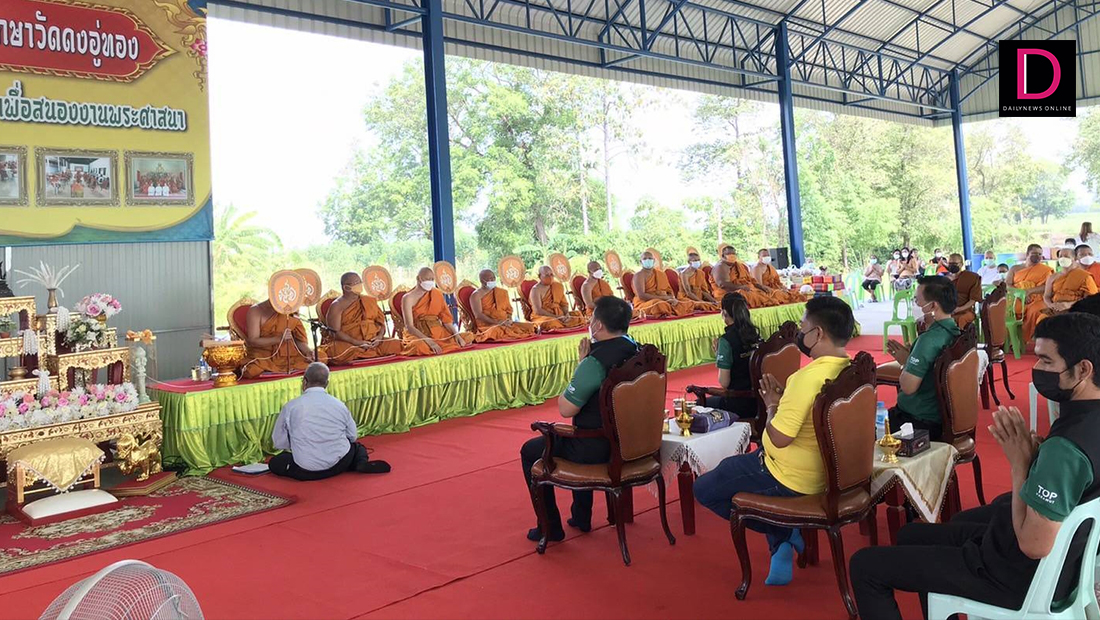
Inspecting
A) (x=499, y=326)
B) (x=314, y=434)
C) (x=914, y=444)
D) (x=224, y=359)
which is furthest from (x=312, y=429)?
(x=914, y=444)

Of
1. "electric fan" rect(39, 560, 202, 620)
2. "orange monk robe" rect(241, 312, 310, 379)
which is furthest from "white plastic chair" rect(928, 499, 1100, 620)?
"orange monk robe" rect(241, 312, 310, 379)

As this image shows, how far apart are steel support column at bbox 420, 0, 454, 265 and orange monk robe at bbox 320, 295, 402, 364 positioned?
2.25m

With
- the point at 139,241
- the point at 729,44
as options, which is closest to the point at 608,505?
the point at 139,241

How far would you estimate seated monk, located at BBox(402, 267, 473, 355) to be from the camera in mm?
7414

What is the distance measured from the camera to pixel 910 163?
2853 cm

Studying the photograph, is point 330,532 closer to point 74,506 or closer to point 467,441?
point 74,506

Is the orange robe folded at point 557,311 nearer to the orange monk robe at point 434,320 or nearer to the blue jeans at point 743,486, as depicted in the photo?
the orange monk robe at point 434,320

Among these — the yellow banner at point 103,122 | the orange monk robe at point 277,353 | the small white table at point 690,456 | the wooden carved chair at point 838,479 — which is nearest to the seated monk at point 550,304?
the orange monk robe at point 277,353

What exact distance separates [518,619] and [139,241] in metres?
5.27

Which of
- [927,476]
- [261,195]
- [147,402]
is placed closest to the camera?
[927,476]

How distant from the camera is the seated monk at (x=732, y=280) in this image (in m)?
10.8

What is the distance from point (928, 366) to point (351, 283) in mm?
4559

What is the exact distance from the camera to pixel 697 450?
3.86 metres

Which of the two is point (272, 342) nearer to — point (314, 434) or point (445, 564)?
point (314, 434)
